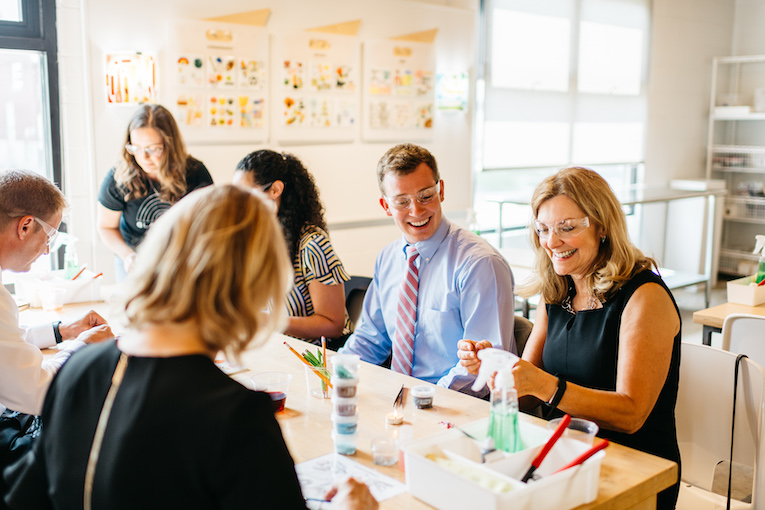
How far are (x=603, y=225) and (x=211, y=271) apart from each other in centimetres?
126

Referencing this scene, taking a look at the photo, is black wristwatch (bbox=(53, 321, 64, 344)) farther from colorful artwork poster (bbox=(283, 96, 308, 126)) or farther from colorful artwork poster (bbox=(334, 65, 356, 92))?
colorful artwork poster (bbox=(334, 65, 356, 92))

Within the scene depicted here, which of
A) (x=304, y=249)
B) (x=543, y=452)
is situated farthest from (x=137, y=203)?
(x=543, y=452)

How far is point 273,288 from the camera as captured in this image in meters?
1.06

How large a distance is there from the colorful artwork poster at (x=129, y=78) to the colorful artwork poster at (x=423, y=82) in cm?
208

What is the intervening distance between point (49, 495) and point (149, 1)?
11.2 ft

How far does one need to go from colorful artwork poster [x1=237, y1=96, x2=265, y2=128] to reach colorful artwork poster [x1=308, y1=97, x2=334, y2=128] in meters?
0.37

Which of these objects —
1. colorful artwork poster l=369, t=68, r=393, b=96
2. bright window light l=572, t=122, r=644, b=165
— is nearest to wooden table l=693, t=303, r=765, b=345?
colorful artwork poster l=369, t=68, r=393, b=96

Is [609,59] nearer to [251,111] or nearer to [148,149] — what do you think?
[251,111]

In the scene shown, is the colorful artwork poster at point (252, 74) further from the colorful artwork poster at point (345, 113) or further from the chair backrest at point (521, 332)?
the chair backrest at point (521, 332)

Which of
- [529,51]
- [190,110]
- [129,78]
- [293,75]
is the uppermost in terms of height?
[529,51]

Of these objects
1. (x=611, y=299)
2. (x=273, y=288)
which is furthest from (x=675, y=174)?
(x=273, y=288)

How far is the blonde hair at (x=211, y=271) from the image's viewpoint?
3.24 ft

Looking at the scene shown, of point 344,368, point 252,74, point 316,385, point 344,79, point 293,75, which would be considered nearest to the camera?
point 344,368

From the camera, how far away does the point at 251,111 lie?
4430mm
